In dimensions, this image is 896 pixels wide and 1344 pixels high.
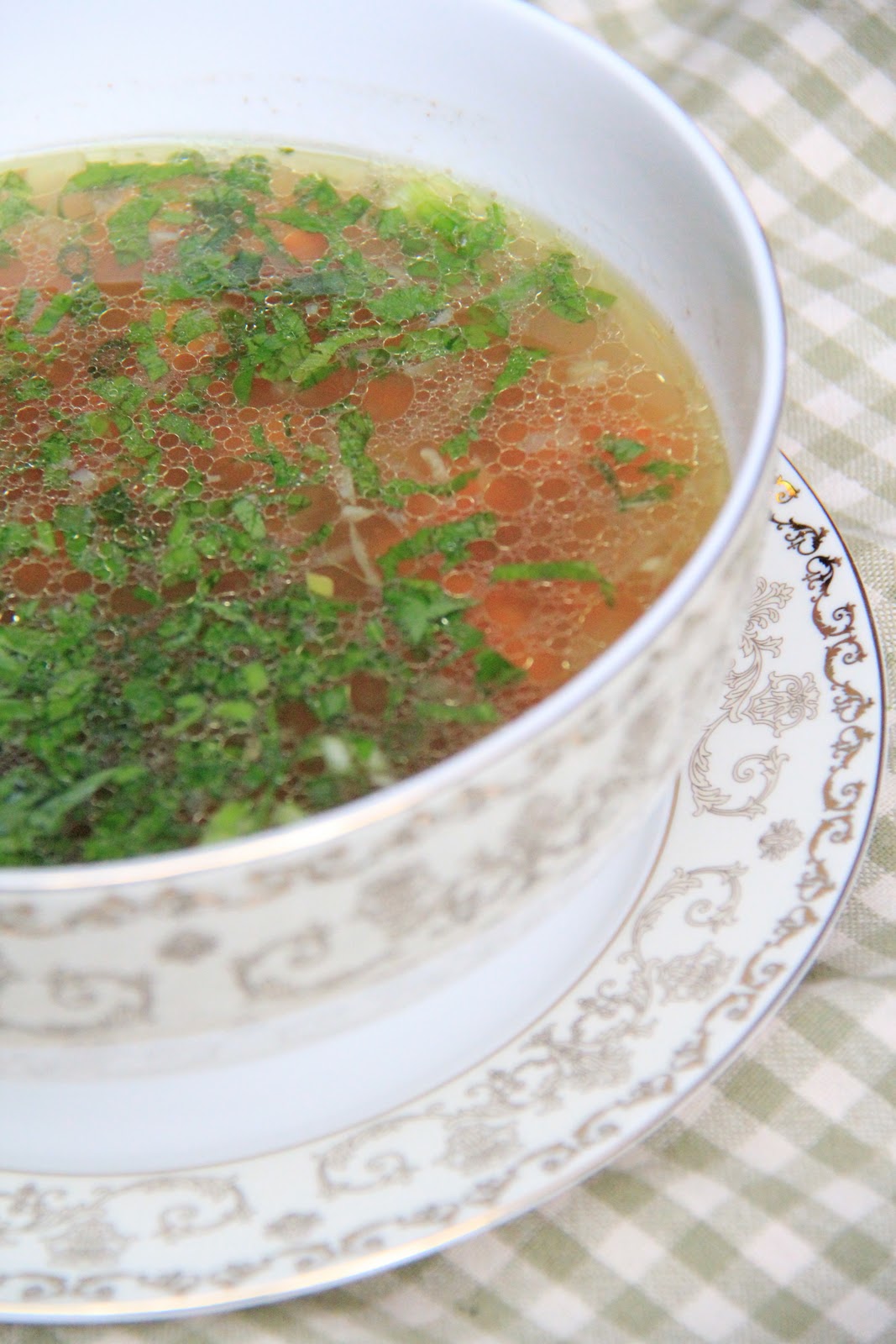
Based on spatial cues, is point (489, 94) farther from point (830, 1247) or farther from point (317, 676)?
point (830, 1247)

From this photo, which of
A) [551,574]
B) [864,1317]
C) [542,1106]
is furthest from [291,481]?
[864,1317]

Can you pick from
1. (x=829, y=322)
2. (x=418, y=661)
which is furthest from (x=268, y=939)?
(x=829, y=322)

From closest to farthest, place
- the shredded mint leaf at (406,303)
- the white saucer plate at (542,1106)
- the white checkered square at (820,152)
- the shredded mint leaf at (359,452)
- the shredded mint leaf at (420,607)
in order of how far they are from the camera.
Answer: the white saucer plate at (542,1106) → the shredded mint leaf at (420,607) → the shredded mint leaf at (359,452) → the shredded mint leaf at (406,303) → the white checkered square at (820,152)

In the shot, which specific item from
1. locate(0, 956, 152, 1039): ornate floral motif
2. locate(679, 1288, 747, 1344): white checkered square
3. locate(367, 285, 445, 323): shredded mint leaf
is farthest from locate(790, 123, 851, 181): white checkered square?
locate(0, 956, 152, 1039): ornate floral motif

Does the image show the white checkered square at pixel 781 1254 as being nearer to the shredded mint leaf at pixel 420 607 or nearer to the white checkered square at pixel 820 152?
the shredded mint leaf at pixel 420 607

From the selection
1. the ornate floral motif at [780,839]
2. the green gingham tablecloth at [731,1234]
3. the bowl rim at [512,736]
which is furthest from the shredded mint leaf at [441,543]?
the green gingham tablecloth at [731,1234]
